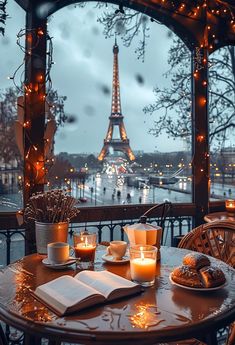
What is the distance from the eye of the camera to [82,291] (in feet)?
3.70

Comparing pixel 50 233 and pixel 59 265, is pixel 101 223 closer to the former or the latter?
pixel 50 233

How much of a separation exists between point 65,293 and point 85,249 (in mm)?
389

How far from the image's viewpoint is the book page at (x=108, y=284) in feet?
3.79

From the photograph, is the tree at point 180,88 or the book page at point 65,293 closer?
the book page at point 65,293

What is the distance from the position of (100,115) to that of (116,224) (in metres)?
1.16

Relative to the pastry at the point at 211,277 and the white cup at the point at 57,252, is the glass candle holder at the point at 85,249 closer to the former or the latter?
the white cup at the point at 57,252

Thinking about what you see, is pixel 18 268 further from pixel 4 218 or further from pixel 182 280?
pixel 4 218

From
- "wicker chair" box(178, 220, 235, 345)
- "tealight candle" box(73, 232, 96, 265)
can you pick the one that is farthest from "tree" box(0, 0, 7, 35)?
"wicker chair" box(178, 220, 235, 345)

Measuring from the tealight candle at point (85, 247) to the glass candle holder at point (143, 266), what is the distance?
28cm

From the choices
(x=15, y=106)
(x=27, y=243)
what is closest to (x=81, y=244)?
(x=27, y=243)

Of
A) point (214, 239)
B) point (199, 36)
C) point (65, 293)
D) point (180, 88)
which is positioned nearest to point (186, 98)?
point (180, 88)

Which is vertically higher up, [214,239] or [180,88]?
[180,88]

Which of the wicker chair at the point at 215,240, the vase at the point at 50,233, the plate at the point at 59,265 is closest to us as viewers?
the plate at the point at 59,265

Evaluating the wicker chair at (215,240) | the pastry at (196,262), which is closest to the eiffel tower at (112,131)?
the wicker chair at (215,240)
